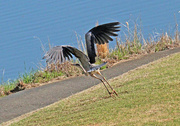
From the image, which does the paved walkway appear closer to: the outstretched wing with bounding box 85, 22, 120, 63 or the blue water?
the outstretched wing with bounding box 85, 22, 120, 63

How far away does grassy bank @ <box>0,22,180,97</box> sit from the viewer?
42.0 ft

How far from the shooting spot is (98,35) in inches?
373

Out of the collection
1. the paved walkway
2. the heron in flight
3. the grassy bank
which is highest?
the heron in flight

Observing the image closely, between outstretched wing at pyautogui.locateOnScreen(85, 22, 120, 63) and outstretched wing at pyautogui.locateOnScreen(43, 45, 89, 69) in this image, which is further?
outstretched wing at pyautogui.locateOnScreen(85, 22, 120, 63)

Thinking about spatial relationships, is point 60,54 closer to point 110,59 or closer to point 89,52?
point 89,52

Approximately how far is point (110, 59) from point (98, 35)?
13.0 ft

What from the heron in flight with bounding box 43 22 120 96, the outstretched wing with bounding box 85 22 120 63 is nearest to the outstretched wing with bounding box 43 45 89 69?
the heron in flight with bounding box 43 22 120 96

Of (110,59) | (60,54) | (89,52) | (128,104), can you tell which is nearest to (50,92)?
(110,59)

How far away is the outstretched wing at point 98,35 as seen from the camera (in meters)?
9.23

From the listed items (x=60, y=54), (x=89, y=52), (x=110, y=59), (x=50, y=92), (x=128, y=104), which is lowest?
(x=128, y=104)

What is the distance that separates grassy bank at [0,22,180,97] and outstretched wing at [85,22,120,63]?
3419 mm

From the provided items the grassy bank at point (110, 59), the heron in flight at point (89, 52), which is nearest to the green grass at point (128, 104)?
the heron in flight at point (89, 52)

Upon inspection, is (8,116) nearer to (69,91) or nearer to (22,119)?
(22,119)

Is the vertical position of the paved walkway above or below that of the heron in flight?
below
